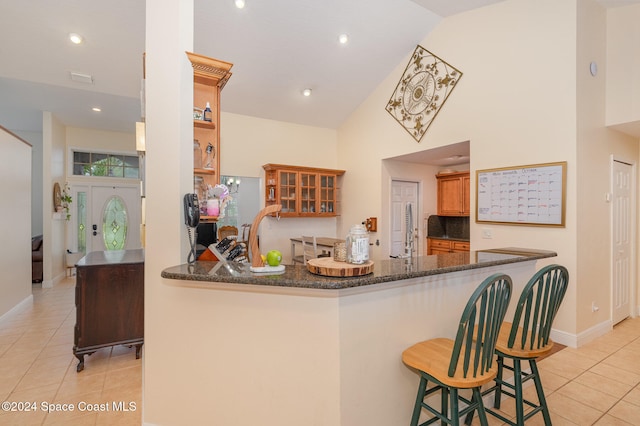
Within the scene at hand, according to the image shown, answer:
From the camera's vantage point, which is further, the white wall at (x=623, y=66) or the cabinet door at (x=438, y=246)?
the cabinet door at (x=438, y=246)

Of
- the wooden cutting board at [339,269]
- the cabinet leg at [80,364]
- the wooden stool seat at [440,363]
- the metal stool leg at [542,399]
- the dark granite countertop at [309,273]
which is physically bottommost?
the cabinet leg at [80,364]

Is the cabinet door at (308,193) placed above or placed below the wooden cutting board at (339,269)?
above

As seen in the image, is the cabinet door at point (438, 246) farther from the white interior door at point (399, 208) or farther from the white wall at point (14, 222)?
the white wall at point (14, 222)

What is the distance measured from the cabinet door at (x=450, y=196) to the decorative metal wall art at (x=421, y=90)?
1.53 meters

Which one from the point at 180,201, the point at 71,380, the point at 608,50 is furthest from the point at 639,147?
the point at 71,380

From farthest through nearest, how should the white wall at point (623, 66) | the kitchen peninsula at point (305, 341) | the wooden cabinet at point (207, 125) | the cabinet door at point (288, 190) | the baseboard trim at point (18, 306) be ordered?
the cabinet door at point (288, 190)
the baseboard trim at point (18, 306)
the white wall at point (623, 66)
the wooden cabinet at point (207, 125)
the kitchen peninsula at point (305, 341)

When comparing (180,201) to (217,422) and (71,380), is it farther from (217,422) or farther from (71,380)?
(71,380)

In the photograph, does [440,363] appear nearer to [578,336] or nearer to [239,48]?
[578,336]

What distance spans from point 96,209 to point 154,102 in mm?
6000

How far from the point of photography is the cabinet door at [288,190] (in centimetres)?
515

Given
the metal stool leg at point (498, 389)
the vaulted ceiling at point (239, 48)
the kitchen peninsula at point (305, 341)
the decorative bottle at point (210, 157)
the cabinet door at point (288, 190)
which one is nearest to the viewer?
the kitchen peninsula at point (305, 341)

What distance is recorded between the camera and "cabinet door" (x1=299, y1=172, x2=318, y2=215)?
5.37m

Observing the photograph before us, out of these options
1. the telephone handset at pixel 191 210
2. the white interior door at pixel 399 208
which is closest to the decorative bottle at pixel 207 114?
the telephone handset at pixel 191 210

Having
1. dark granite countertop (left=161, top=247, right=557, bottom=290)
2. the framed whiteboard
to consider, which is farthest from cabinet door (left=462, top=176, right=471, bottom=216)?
dark granite countertop (left=161, top=247, right=557, bottom=290)
